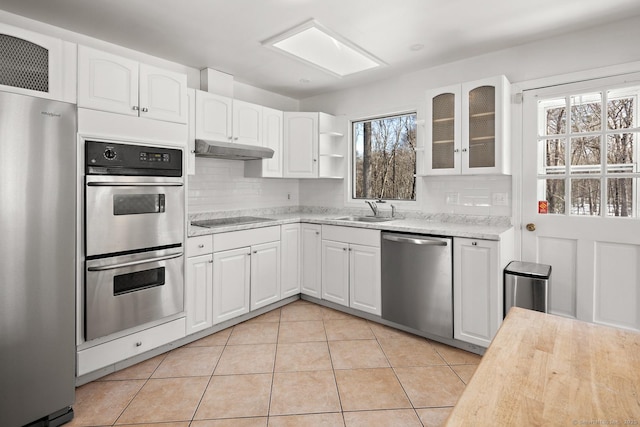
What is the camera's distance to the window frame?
12.1 ft

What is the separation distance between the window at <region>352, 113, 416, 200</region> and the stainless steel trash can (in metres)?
1.47

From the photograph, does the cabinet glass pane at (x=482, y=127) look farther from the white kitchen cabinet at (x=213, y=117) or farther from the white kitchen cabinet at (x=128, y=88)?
the white kitchen cabinet at (x=128, y=88)

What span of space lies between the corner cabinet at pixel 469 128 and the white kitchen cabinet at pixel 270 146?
5.49 ft

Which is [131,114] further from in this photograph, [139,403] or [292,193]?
[292,193]

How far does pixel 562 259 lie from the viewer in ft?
9.54

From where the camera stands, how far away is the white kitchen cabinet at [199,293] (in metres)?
2.90

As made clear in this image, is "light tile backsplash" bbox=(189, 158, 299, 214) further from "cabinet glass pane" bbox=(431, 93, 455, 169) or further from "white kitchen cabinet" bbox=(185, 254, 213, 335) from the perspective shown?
"cabinet glass pane" bbox=(431, 93, 455, 169)

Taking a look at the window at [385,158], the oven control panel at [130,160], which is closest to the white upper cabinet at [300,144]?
the window at [385,158]

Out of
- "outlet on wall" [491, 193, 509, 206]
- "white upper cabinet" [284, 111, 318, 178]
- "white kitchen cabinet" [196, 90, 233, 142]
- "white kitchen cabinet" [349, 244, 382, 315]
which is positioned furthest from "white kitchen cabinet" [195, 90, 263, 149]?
"outlet on wall" [491, 193, 509, 206]

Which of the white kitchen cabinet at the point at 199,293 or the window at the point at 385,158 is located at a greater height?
the window at the point at 385,158

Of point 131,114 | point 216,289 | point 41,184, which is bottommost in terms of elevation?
point 216,289

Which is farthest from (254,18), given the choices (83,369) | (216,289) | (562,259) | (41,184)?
(562,259)

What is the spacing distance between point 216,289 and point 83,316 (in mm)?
1050

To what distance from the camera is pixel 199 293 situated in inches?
117
